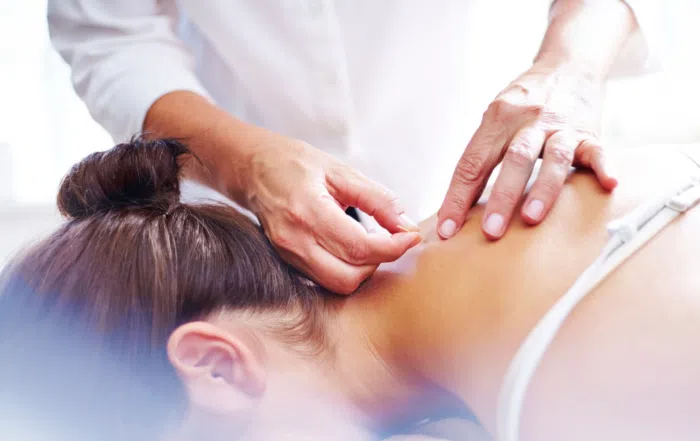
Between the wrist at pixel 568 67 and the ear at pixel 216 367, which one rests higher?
the wrist at pixel 568 67

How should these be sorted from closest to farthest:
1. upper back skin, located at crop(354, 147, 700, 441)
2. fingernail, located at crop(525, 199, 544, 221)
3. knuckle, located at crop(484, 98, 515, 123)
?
upper back skin, located at crop(354, 147, 700, 441) → fingernail, located at crop(525, 199, 544, 221) → knuckle, located at crop(484, 98, 515, 123)

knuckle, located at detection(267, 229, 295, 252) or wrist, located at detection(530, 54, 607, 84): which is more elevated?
wrist, located at detection(530, 54, 607, 84)

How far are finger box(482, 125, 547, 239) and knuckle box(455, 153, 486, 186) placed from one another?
0.05 meters

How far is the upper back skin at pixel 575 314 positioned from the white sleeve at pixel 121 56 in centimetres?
51

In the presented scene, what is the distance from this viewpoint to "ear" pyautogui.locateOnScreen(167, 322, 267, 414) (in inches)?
31.4

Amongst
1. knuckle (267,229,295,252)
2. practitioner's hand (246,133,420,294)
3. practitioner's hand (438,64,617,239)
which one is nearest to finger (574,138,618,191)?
practitioner's hand (438,64,617,239)

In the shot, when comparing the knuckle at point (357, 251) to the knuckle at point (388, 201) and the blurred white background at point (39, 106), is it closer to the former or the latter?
the knuckle at point (388, 201)

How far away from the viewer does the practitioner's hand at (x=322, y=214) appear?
834mm

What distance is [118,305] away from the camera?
801 millimetres

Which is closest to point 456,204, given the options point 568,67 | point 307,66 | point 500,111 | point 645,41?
point 500,111

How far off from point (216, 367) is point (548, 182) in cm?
44

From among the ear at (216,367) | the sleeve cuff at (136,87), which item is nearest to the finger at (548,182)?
the ear at (216,367)

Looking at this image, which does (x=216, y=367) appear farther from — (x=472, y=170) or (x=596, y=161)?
(x=596, y=161)

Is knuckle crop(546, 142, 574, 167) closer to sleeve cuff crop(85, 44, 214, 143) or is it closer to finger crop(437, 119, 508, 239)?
finger crop(437, 119, 508, 239)
